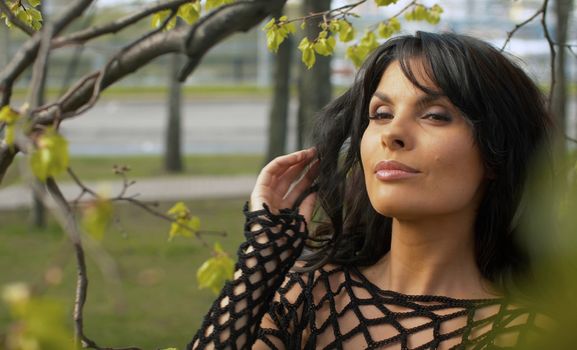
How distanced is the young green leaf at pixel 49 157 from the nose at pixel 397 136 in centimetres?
→ 88

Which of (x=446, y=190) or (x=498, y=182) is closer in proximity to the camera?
(x=446, y=190)

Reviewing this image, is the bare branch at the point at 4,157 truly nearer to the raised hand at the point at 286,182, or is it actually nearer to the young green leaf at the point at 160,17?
the raised hand at the point at 286,182

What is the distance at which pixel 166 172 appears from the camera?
12.6 m

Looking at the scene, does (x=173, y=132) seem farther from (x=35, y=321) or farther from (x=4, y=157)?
(x=35, y=321)

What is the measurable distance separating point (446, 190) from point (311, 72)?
4.99 meters

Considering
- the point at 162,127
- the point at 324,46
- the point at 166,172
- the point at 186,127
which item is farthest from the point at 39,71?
the point at 162,127

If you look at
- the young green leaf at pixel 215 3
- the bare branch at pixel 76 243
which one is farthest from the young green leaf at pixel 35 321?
the young green leaf at pixel 215 3

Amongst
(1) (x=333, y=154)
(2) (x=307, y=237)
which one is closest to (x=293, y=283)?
(2) (x=307, y=237)

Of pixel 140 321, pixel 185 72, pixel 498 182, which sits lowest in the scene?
pixel 140 321

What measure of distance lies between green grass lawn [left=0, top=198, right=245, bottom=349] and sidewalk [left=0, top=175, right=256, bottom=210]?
0.81 ft

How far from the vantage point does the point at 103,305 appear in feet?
22.1

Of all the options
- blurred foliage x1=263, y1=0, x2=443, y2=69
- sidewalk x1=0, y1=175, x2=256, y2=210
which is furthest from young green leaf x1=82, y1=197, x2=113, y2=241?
sidewalk x1=0, y1=175, x2=256, y2=210

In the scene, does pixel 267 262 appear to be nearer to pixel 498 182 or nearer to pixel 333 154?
pixel 333 154

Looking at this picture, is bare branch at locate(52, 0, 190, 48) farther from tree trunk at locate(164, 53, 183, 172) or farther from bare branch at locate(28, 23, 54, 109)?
tree trunk at locate(164, 53, 183, 172)
